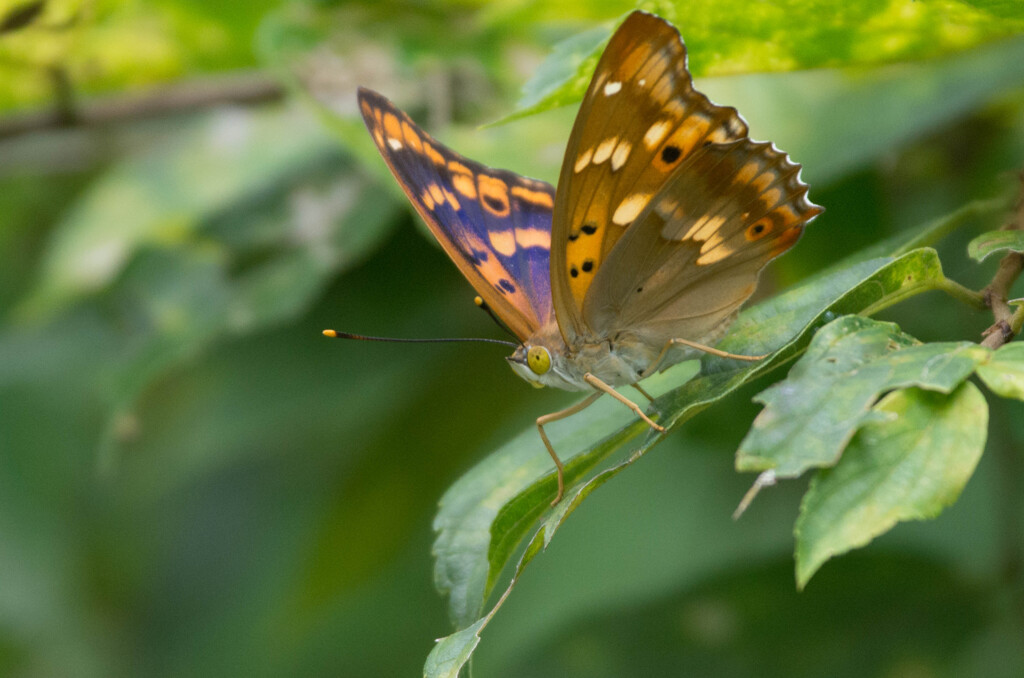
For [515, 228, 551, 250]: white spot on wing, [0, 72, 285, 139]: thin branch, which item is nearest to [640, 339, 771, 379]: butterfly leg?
[515, 228, 551, 250]: white spot on wing

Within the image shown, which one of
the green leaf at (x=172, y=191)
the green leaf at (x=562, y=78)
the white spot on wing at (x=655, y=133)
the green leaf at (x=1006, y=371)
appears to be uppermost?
the green leaf at (x=172, y=191)

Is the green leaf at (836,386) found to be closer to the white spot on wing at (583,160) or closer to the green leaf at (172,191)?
the white spot on wing at (583,160)

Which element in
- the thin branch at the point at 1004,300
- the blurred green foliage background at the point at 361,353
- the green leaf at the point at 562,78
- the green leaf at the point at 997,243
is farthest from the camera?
the blurred green foliage background at the point at 361,353


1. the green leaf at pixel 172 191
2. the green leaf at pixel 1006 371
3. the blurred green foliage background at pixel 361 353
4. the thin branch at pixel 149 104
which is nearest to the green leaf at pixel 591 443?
the green leaf at pixel 1006 371

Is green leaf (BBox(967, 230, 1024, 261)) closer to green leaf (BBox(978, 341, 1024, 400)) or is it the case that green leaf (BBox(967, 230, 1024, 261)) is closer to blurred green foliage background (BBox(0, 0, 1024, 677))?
green leaf (BBox(978, 341, 1024, 400))

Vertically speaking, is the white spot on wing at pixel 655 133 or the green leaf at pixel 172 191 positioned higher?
the green leaf at pixel 172 191

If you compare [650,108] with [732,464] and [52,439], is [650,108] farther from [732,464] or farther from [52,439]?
[52,439]

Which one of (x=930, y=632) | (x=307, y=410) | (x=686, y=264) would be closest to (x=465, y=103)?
(x=307, y=410)
